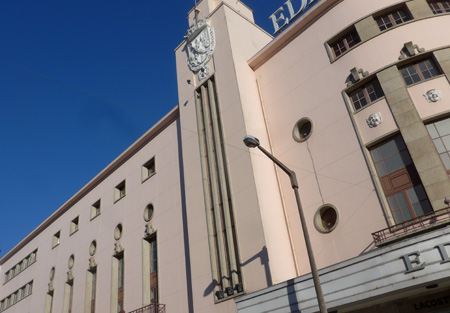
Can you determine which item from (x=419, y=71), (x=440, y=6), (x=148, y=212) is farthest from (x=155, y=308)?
(x=440, y=6)

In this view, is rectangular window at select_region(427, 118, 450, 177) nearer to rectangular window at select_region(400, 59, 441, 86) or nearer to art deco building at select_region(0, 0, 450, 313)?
art deco building at select_region(0, 0, 450, 313)

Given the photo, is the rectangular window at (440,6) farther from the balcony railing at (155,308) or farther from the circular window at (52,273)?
the circular window at (52,273)

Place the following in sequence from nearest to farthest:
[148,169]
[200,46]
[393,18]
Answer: [393,18]
[200,46]
[148,169]

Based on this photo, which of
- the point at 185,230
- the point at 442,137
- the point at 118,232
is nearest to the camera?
the point at 442,137

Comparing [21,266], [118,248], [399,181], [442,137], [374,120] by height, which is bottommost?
[399,181]

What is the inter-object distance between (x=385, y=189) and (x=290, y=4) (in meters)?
13.3

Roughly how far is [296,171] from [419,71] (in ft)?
21.9

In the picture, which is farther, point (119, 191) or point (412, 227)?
point (119, 191)

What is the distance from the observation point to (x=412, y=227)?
1445cm

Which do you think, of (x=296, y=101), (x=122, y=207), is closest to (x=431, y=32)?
(x=296, y=101)

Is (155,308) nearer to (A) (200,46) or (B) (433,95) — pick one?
(A) (200,46)

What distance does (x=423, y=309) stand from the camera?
13266 millimetres

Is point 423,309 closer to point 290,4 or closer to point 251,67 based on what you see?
point 251,67

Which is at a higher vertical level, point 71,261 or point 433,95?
point 71,261
